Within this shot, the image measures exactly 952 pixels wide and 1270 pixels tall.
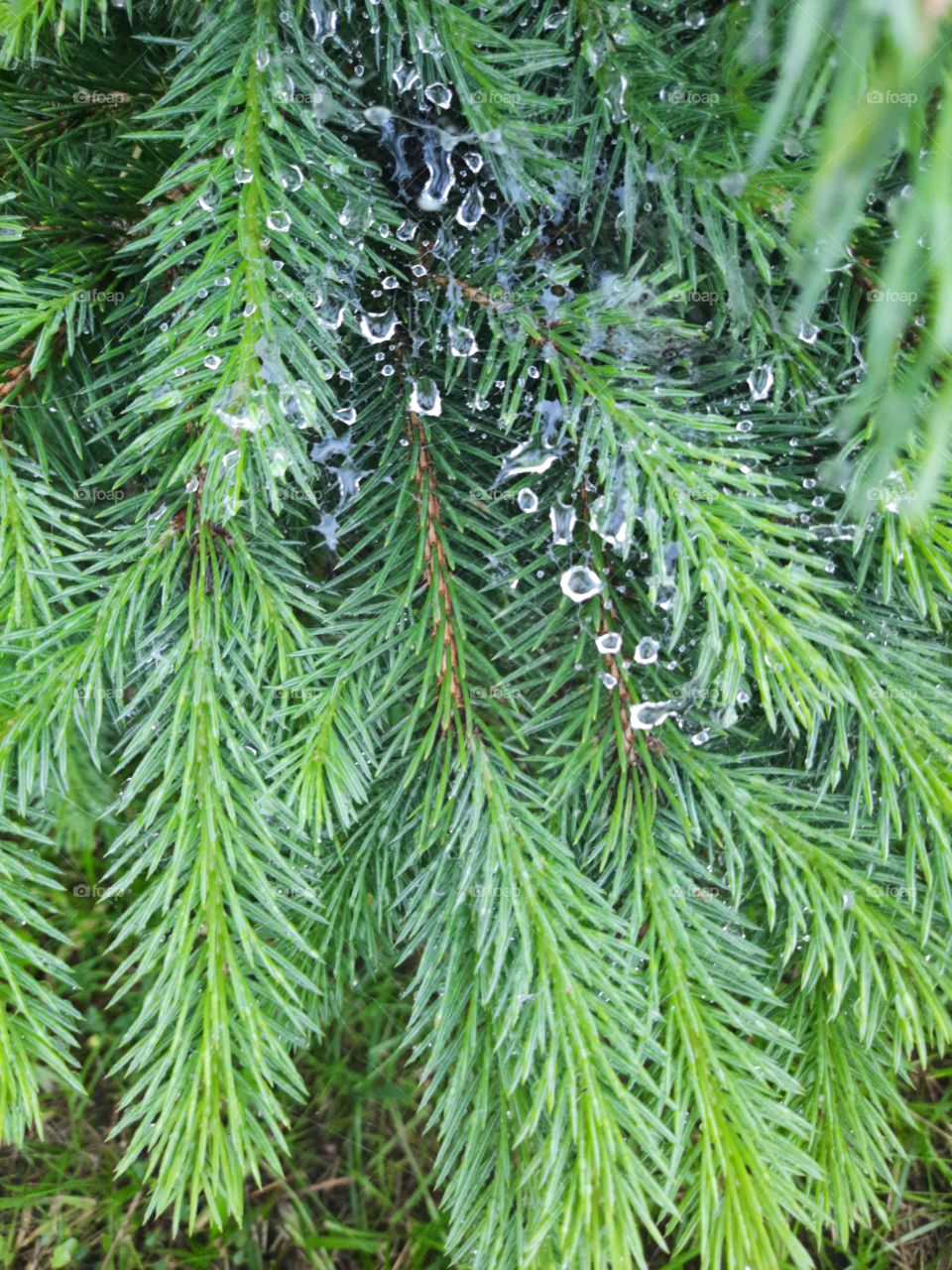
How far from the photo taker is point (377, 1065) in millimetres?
1207

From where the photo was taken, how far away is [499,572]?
64 cm

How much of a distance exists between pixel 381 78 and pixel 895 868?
25.8 inches

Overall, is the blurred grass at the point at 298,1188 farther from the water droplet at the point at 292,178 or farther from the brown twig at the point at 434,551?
the water droplet at the point at 292,178

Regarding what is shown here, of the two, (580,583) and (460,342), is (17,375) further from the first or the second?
(580,583)

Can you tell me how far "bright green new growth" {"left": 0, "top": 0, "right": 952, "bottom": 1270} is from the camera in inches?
20.0

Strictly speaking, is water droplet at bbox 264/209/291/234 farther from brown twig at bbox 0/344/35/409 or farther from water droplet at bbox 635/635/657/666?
water droplet at bbox 635/635/657/666

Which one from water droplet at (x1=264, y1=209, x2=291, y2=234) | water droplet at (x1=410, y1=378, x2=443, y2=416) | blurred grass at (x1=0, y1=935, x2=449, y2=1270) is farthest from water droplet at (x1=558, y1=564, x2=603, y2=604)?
blurred grass at (x1=0, y1=935, x2=449, y2=1270)

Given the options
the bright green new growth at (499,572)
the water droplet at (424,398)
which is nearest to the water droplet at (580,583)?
the bright green new growth at (499,572)

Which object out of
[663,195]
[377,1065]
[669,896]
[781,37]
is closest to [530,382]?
[663,195]

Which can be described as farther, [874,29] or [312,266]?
[312,266]

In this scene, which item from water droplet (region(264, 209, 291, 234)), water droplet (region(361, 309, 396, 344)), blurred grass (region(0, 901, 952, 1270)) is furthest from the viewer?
blurred grass (region(0, 901, 952, 1270))

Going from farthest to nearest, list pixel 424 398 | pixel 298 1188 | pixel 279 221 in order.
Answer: pixel 298 1188, pixel 424 398, pixel 279 221

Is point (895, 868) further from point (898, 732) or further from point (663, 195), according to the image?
point (663, 195)

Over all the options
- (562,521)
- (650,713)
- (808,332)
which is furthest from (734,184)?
(650,713)
